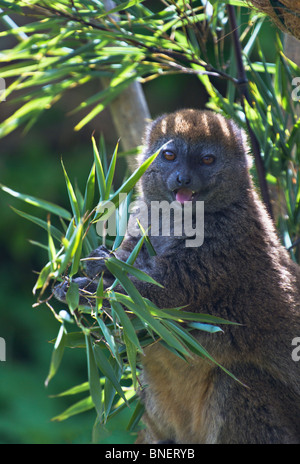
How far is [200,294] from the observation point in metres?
2.72

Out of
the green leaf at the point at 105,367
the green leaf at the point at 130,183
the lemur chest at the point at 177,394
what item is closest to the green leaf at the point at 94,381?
the green leaf at the point at 105,367

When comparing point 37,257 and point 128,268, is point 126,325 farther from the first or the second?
point 37,257

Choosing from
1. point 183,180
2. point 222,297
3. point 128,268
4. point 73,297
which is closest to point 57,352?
point 73,297

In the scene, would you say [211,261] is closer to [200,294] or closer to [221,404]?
[200,294]

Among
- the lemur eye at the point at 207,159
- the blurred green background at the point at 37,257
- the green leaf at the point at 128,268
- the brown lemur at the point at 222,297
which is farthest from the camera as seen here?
the blurred green background at the point at 37,257

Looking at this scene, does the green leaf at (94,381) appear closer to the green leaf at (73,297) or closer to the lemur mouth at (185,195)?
the green leaf at (73,297)

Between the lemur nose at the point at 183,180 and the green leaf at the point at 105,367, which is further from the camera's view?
the lemur nose at the point at 183,180

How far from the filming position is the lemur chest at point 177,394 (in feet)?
9.10

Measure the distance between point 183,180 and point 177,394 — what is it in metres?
0.96

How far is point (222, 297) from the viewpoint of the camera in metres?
2.76

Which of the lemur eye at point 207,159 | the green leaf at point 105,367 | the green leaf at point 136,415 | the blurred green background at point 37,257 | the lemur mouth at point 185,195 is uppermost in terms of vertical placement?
the lemur eye at point 207,159

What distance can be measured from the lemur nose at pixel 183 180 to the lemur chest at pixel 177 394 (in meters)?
0.72

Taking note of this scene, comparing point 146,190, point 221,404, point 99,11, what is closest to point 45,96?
point 99,11

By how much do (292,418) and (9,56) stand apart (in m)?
2.17
